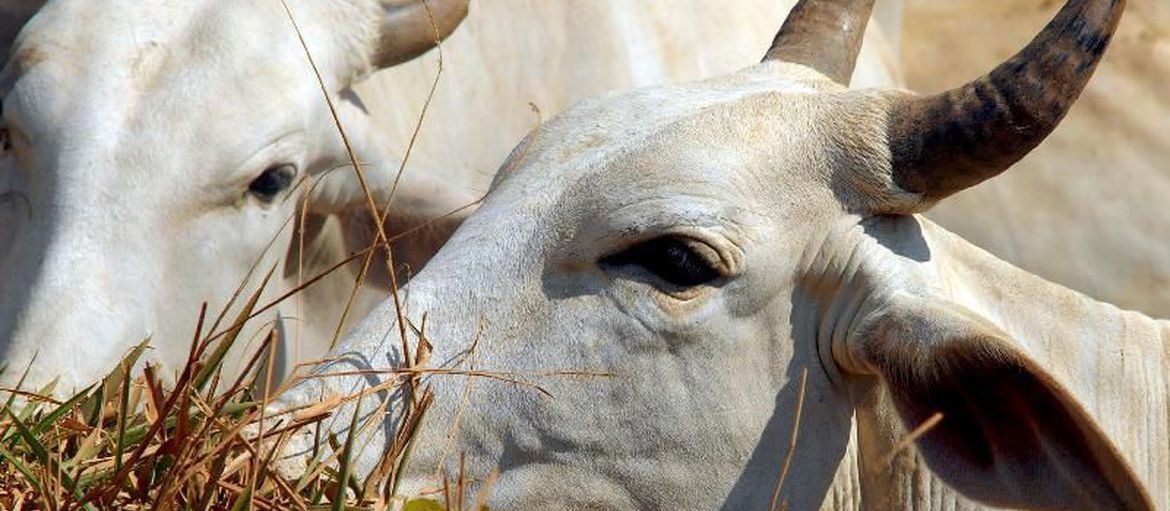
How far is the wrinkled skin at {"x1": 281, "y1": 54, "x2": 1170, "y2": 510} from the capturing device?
3580 millimetres

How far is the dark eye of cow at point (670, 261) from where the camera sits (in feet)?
11.7

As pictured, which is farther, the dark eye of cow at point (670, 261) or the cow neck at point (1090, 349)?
the cow neck at point (1090, 349)

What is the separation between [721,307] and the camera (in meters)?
3.60

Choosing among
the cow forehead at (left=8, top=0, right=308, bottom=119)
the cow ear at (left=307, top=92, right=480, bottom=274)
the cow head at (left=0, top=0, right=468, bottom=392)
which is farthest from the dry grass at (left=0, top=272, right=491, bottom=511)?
the cow ear at (left=307, top=92, right=480, bottom=274)

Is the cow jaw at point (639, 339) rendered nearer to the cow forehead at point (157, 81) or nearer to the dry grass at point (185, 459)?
the dry grass at point (185, 459)

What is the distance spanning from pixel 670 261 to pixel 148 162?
2.11 metres

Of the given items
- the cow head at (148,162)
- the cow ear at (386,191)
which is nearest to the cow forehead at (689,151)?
the cow head at (148,162)

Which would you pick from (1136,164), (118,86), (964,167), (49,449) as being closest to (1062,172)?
(1136,164)

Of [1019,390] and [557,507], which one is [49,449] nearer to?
[557,507]

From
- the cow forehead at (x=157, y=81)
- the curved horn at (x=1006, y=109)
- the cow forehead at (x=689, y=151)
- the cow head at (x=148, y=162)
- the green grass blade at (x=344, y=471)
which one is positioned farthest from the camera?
the cow forehead at (x=157, y=81)

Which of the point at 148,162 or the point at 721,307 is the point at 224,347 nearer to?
the point at 721,307

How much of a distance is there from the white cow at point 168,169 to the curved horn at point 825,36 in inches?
50.5

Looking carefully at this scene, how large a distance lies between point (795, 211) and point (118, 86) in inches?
90.2

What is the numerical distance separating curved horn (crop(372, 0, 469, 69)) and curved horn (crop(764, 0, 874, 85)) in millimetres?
1687
